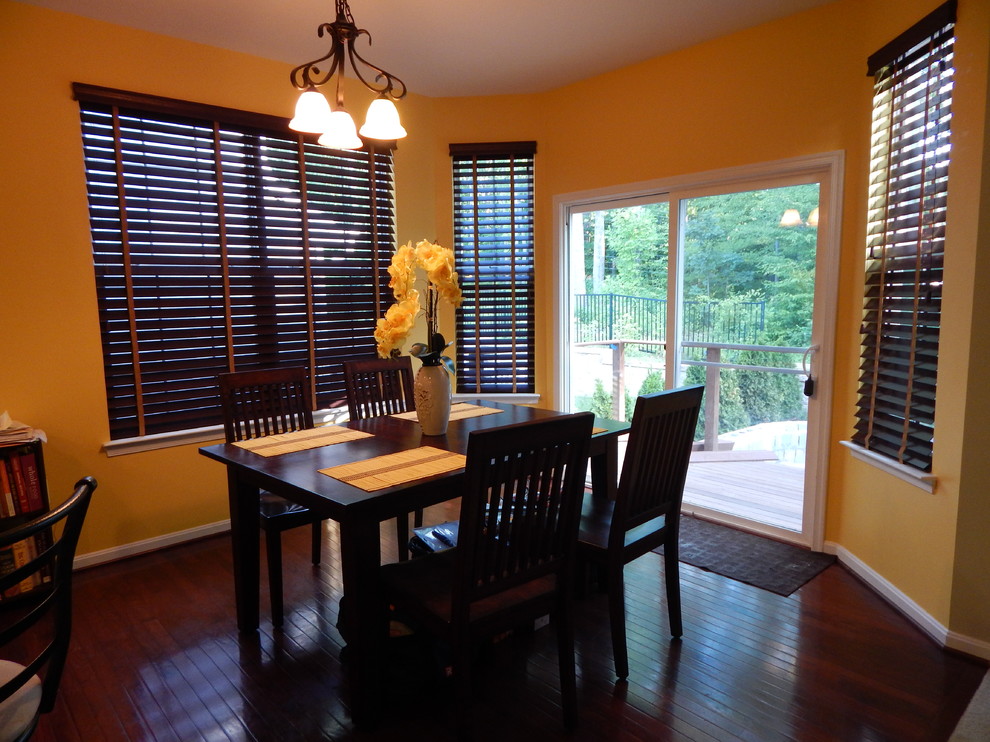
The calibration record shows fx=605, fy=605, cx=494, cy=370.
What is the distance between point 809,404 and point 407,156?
2937mm

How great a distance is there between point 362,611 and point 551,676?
750 millimetres

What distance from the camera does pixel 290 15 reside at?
2945mm

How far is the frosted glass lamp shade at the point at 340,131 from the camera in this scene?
2119 mm

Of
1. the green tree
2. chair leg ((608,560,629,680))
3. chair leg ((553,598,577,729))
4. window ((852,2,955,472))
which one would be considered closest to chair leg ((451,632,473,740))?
chair leg ((553,598,577,729))

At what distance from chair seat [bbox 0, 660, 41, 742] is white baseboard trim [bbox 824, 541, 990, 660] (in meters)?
2.85

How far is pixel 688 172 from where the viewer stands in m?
3.48

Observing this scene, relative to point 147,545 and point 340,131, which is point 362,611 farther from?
point 147,545

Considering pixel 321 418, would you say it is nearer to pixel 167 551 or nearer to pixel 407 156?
pixel 167 551

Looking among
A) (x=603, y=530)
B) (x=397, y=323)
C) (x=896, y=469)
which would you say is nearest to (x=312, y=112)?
(x=397, y=323)

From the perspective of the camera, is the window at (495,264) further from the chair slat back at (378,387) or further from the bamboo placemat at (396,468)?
the bamboo placemat at (396,468)

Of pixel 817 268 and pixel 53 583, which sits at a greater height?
pixel 817 268

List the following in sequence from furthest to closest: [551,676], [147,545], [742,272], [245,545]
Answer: [742,272]
[147,545]
[245,545]
[551,676]

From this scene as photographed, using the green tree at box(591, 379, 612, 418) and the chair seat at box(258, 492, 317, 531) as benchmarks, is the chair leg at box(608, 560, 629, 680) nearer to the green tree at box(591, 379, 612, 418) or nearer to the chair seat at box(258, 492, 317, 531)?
the chair seat at box(258, 492, 317, 531)

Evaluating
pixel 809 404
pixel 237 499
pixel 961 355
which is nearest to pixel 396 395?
pixel 237 499
